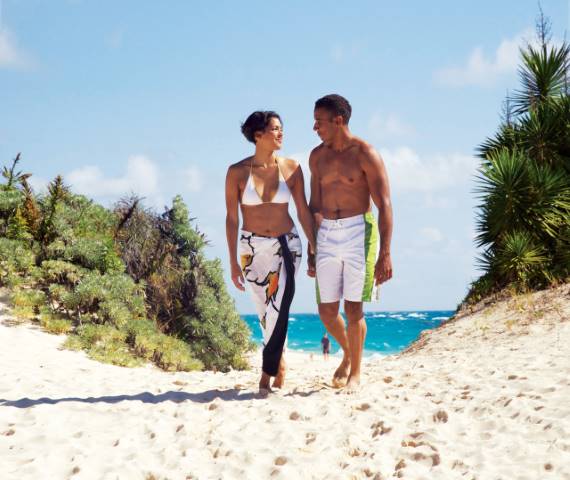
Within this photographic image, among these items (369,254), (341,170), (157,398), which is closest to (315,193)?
(341,170)

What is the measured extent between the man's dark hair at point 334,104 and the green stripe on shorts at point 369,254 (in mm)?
884

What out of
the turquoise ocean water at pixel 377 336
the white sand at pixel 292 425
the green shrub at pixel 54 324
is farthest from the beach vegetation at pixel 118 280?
the turquoise ocean water at pixel 377 336

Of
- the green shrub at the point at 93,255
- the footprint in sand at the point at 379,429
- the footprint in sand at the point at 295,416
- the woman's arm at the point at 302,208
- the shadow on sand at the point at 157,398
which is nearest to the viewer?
the footprint in sand at the point at 379,429

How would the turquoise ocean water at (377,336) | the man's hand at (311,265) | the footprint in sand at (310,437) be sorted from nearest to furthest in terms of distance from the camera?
the footprint in sand at (310,437), the man's hand at (311,265), the turquoise ocean water at (377,336)

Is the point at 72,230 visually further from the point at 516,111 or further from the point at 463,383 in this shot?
the point at 516,111

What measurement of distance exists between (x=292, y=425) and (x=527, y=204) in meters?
9.60

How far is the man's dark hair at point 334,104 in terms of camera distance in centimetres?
568

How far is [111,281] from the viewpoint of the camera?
10562 millimetres

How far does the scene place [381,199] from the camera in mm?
5684

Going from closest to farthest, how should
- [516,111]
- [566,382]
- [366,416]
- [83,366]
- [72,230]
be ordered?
[366,416] < [566,382] < [83,366] < [72,230] < [516,111]

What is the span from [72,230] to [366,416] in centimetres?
761

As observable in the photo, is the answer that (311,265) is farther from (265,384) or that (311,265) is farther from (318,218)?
(265,384)

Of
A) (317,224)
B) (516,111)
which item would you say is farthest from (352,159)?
(516,111)

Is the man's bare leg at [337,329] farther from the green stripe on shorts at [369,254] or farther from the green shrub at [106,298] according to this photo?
the green shrub at [106,298]
